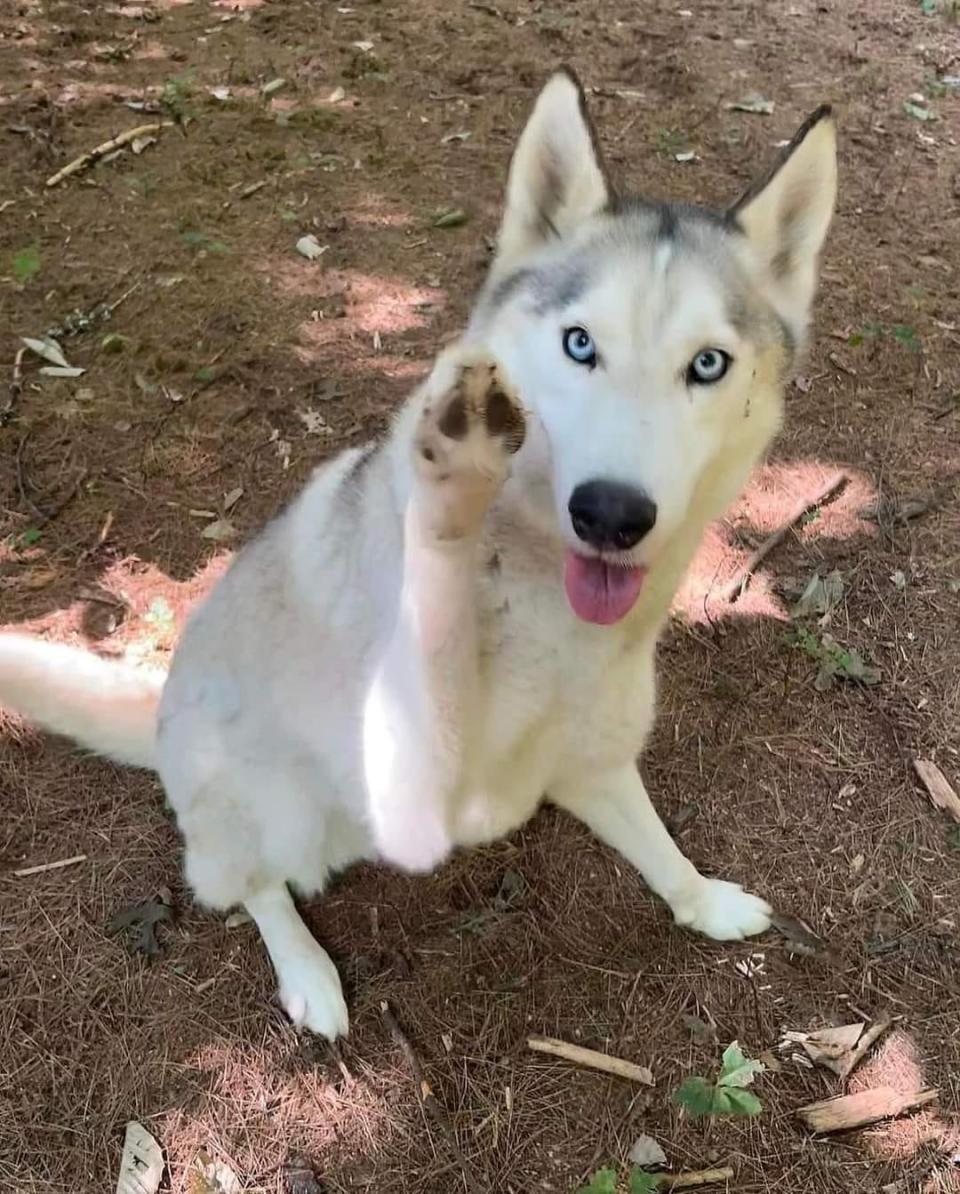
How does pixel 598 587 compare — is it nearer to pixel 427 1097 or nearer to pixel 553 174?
pixel 553 174

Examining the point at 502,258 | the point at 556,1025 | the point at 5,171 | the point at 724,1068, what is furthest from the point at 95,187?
the point at 724,1068

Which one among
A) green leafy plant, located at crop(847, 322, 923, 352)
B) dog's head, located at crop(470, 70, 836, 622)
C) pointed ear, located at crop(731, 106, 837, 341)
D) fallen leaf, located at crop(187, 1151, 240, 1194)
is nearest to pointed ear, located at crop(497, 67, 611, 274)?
dog's head, located at crop(470, 70, 836, 622)

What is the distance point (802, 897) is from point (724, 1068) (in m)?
0.63

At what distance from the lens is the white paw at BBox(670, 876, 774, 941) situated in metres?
2.79

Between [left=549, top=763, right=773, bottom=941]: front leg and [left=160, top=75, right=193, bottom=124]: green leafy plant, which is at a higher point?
[left=160, top=75, right=193, bottom=124]: green leafy plant

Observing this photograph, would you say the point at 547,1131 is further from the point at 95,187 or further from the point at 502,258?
the point at 95,187

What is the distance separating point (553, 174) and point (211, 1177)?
2468 mm

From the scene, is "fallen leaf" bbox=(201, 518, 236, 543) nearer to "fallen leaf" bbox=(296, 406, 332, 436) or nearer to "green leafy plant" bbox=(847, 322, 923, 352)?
"fallen leaf" bbox=(296, 406, 332, 436)

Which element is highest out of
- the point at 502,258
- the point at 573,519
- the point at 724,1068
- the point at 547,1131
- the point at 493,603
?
the point at 502,258

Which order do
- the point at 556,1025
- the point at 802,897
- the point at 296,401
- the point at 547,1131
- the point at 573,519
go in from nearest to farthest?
the point at 573,519 < the point at 547,1131 < the point at 556,1025 < the point at 802,897 < the point at 296,401

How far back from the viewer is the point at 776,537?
12.6 feet

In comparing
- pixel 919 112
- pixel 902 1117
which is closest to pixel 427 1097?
pixel 902 1117

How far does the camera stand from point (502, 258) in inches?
87.6

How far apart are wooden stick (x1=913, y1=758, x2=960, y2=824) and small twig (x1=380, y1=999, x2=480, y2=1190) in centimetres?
178
